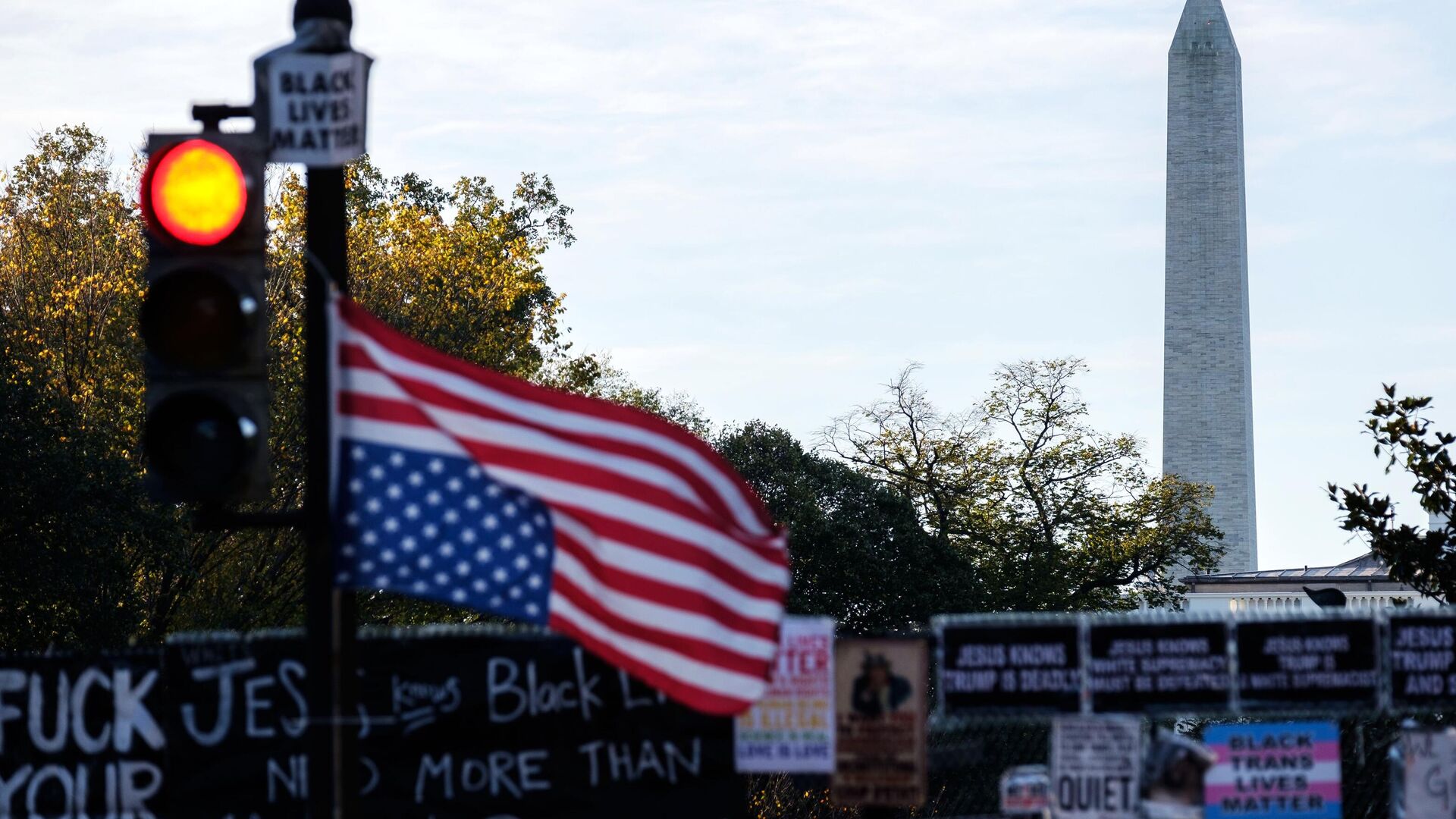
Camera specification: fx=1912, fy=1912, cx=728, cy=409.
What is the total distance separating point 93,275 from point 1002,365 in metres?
36.7

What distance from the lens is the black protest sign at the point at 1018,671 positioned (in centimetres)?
955

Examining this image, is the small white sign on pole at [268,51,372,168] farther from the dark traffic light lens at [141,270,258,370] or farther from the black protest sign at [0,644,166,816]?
the black protest sign at [0,644,166,816]

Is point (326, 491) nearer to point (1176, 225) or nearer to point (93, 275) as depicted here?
point (93, 275)

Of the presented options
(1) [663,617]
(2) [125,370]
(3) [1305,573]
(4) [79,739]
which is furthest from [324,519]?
(3) [1305,573]

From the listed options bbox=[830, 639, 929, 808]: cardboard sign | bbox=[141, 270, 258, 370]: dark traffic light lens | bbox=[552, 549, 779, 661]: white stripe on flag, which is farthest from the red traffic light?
bbox=[830, 639, 929, 808]: cardboard sign

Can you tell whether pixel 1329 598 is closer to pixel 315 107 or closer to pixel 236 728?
pixel 236 728

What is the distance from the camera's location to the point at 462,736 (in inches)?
384

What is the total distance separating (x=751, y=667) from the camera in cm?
731

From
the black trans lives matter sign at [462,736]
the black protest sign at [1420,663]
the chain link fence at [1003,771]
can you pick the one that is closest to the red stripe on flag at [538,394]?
the black trans lives matter sign at [462,736]

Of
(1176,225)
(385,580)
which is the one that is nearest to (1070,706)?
(385,580)

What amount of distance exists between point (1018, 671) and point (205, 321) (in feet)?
15.7

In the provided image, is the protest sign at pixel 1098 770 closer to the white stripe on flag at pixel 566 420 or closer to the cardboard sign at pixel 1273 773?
the cardboard sign at pixel 1273 773

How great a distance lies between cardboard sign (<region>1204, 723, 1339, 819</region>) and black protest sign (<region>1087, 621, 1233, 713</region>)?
30cm

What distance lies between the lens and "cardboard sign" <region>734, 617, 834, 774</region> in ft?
31.0
